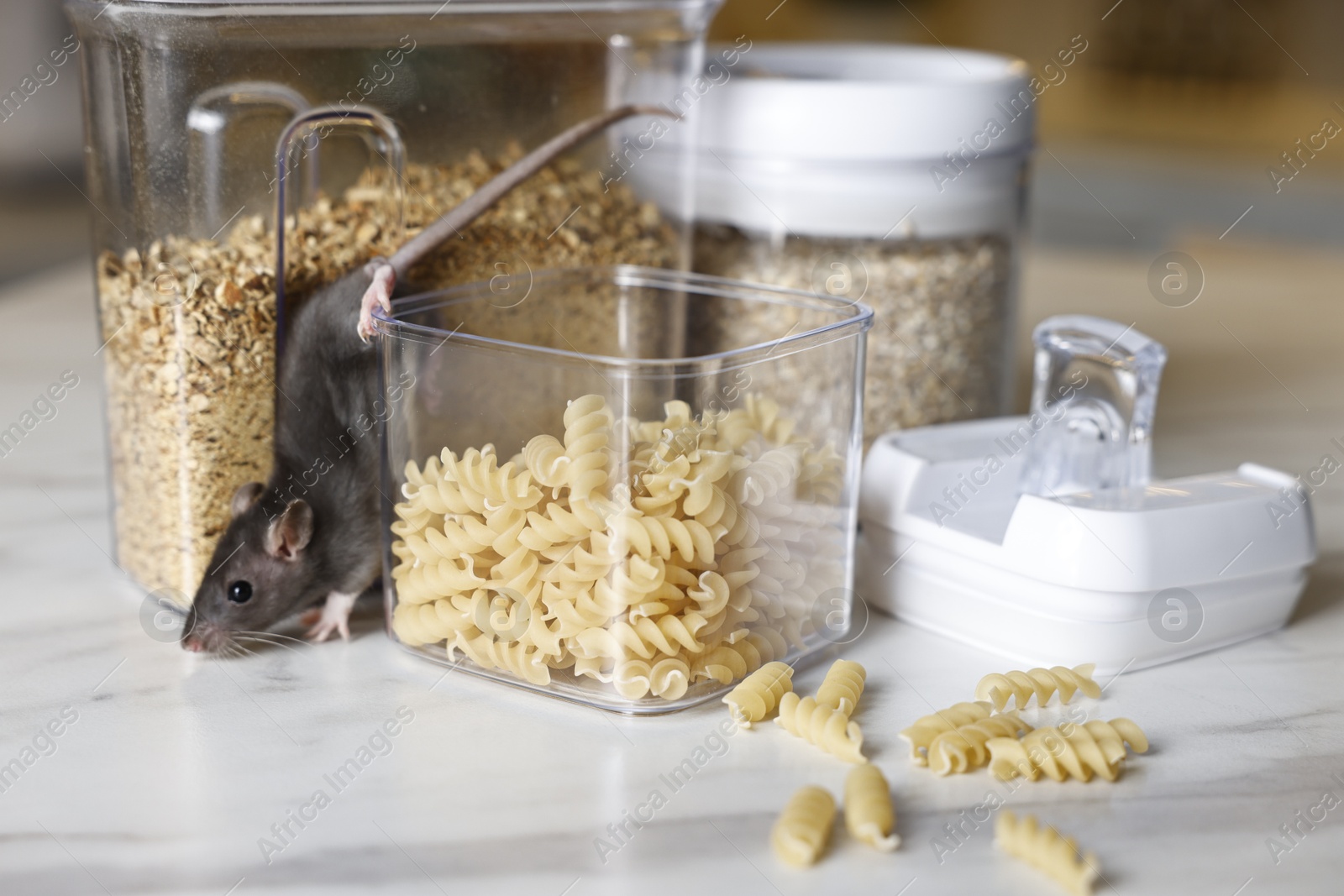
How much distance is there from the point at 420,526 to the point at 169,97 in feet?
1.02

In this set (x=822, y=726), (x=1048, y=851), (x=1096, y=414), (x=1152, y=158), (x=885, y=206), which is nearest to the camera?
(x=1048, y=851)

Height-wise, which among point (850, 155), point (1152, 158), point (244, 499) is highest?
point (1152, 158)

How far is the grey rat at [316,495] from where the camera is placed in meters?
0.84

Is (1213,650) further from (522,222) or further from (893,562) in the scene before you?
(522,222)

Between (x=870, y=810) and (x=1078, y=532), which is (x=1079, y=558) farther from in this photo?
(x=870, y=810)

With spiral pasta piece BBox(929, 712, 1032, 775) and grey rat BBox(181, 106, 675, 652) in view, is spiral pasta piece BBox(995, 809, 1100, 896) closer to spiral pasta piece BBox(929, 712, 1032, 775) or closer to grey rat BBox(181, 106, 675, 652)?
spiral pasta piece BBox(929, 712, 1032, 775)

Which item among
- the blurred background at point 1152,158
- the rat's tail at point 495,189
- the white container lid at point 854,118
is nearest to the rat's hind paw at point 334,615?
the rat's tail at point 495,189

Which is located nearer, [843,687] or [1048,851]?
[1048,851]

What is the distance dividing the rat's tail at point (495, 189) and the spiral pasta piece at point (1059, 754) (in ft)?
1.59

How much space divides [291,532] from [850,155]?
516mm

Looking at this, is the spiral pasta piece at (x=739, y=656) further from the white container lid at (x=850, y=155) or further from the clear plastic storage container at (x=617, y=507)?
the white container lid at (x=850, y=155)

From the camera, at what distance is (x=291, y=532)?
84cm

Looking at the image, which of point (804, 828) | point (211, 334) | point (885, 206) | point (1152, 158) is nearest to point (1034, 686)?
point (804, 828)

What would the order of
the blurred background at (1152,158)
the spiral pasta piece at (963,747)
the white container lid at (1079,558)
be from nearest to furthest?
the spiral pasta piece at (963,747)
the white container lid at (1079,558)
the blurred background at (1152,158)
